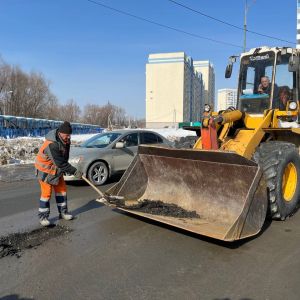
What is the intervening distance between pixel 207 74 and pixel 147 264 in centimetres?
13327

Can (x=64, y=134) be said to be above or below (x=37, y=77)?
below

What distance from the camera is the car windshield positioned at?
10727mm

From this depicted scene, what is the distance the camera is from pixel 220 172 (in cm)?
632

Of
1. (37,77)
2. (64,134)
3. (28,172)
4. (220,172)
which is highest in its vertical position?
(37,77)

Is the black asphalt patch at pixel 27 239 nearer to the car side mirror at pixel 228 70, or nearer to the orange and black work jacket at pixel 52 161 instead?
the orange and black work jacket at pixel 52 161

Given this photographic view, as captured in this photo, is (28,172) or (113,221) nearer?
(113,221)

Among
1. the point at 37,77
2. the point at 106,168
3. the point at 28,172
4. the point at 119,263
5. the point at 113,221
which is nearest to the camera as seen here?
the point at 119,263

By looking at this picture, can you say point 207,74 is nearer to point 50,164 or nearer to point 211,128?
point 211,128

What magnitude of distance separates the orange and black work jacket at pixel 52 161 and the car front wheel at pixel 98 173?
3.54 m

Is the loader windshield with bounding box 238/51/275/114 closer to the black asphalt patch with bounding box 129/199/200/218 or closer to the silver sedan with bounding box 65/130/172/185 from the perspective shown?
the black asphalt patch with bounding box 129/199/200/218

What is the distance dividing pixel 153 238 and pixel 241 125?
310 centimetres

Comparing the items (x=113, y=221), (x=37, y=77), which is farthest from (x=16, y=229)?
(x=37, y=77)

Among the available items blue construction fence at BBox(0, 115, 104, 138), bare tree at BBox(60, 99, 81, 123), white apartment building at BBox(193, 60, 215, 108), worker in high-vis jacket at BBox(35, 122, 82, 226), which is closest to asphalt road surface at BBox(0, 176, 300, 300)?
worker in high-vis jacket at BBox(35, 122, 82, 226)

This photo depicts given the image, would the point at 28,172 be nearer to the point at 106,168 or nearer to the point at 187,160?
the point at 106,168
